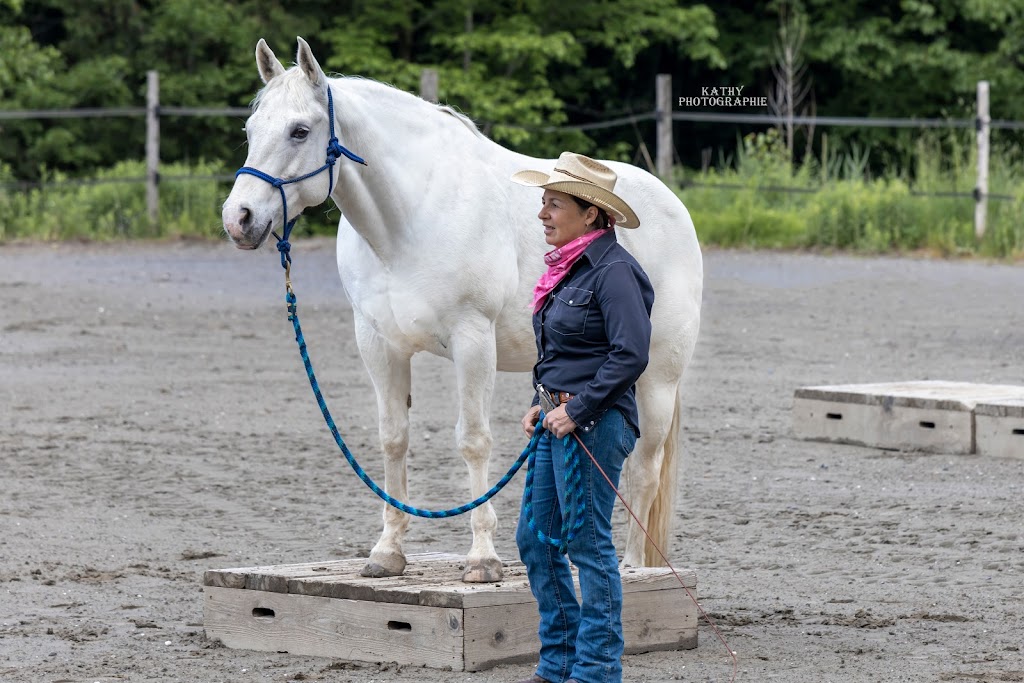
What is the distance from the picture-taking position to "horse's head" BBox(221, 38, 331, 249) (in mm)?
4961

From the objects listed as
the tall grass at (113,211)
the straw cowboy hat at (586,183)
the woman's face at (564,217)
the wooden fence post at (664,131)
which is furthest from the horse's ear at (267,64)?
the wooden fence post at (664,131)

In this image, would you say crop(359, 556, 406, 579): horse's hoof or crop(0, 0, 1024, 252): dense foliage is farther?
crop(0, 0, 1024, 252): dense foliage

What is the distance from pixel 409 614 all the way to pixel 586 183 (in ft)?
5.03

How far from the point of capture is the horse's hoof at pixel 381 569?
5500mm

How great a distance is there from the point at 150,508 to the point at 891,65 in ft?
69.7

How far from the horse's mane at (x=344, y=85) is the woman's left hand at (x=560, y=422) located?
4.30ft

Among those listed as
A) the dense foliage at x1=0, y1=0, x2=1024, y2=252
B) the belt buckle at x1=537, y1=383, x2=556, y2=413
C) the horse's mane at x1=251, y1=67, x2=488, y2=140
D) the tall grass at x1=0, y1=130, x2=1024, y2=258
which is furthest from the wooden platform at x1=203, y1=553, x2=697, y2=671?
the dense foliage at x1=0, y1=0, x2=1024, y2=252

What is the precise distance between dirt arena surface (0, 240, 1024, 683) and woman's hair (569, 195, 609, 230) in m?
1.45

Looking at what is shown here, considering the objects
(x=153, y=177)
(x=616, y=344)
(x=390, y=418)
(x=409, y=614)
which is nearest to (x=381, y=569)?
(x=409, y=614)

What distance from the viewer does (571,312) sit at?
4.55m

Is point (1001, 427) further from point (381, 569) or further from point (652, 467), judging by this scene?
point (381, 569)

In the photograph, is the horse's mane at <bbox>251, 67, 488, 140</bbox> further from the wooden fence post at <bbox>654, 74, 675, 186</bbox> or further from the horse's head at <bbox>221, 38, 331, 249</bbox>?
the wooden fence post at <bbox>654, 74, 675, 186</bbox>

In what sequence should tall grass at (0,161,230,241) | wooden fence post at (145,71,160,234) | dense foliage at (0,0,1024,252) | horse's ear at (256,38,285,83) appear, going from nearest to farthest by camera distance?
horse's ear at (256,38,285,83)
tall grass at (0,161,230,241)
wooden fence post at (145,71,160,234)
dense foliage at (0,0,1024,252)

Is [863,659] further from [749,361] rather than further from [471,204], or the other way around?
[749,361]
